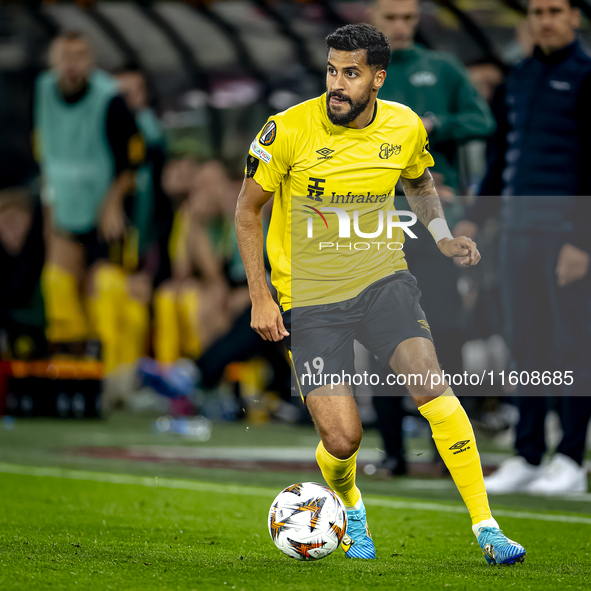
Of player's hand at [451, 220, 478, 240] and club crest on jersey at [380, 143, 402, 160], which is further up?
club crest on jersey at [380, 143, 402, 160]

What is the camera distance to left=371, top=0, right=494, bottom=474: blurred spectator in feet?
19.2

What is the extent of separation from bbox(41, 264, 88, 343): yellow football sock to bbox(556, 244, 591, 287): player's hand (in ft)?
20.6

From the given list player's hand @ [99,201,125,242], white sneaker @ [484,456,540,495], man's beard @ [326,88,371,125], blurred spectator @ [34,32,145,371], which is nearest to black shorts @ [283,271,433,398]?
man's beard @ [326,88,371,125]

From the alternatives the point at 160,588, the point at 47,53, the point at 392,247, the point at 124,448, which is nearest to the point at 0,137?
the point at 47,53

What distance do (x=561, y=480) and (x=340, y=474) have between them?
89.3 inches

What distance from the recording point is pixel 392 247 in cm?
406

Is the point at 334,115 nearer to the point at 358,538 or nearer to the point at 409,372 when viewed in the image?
the point at 409,372

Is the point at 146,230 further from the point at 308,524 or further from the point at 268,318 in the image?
the point at 308,524

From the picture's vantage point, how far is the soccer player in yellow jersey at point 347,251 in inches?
148

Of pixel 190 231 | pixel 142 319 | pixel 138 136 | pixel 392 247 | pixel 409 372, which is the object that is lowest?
pixel 142 319

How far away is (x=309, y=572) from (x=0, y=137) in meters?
8.57

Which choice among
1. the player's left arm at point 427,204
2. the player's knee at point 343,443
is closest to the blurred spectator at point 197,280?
the player's left arm at point 427,204

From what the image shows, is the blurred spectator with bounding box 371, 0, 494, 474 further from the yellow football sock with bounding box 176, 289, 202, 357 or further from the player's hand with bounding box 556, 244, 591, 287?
the yellow football sock with bounding box 176, 289, 202, 357

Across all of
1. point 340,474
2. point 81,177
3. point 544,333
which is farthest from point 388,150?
point 81,177
